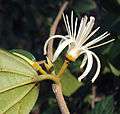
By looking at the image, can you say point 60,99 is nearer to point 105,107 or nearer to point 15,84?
point 15,84

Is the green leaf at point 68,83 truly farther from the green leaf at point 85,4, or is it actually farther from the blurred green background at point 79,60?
the green leaf at point 85,4

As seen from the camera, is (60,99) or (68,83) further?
(68,83)

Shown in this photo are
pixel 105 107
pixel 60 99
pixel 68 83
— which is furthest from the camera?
pixel 68 83

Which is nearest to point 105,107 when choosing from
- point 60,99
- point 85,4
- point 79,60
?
point 79,60

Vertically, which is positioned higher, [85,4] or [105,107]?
[85,4]

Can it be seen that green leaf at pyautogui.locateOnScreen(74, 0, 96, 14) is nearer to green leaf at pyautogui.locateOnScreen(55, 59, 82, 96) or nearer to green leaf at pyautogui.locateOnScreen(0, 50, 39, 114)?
green leaf at pyautogui.locateOnScreen(55, 59, 82, 96)

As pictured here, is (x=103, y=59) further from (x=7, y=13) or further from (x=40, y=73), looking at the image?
(x=7, y=13)
